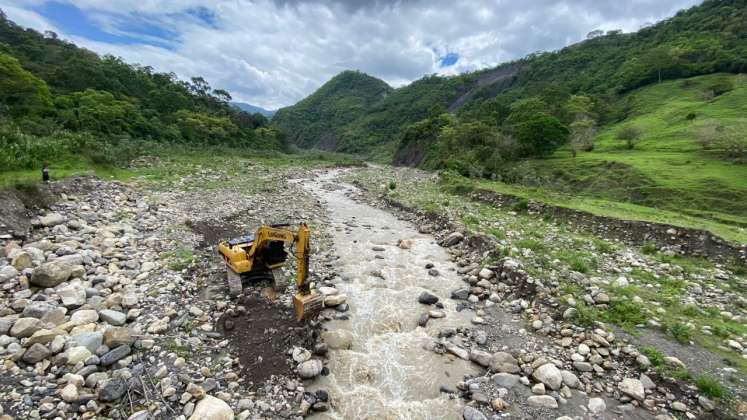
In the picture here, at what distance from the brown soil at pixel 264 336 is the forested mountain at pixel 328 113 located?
12150 centimetres

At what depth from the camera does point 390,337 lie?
7438mm

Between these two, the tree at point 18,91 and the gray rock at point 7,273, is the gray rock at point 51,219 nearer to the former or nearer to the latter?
the gray rock at point 7,273

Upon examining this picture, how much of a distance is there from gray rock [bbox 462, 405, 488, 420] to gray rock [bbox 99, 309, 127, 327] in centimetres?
658

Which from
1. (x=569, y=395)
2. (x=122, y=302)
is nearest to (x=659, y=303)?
(x=569, y=395)

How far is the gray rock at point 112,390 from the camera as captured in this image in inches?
185

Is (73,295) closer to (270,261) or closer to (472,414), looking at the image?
(270,261)

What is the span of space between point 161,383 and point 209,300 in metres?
2.70

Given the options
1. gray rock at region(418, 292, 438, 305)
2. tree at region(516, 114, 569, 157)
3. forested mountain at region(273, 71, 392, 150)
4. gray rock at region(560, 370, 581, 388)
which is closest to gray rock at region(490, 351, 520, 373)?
gray rock at region(560, 370, 581, 388)

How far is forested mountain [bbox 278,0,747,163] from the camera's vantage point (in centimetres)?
3888

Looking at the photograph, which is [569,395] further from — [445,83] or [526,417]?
[445,83]

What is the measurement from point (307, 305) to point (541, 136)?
35.5 meters

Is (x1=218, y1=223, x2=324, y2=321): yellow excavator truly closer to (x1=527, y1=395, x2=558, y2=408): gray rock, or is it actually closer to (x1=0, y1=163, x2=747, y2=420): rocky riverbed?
(x1=0, y1=163, x2=747, y2=420): rocky riverbed

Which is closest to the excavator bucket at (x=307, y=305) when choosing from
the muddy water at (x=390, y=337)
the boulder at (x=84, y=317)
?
the muddy water at (x=390, y=337)

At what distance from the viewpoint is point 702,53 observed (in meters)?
54.4
